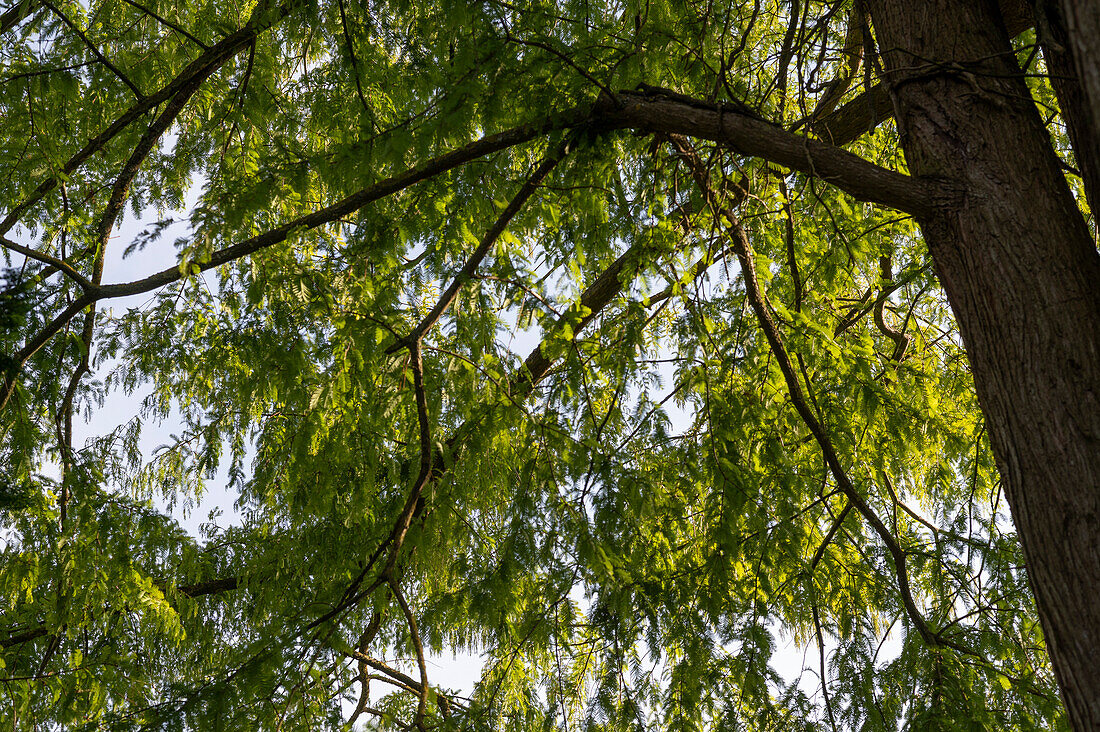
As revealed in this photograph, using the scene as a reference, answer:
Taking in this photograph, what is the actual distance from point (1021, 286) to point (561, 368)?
1633 mm

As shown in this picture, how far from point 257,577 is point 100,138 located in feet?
6.98

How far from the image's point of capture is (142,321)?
430 cm

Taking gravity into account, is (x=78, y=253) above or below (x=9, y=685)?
above

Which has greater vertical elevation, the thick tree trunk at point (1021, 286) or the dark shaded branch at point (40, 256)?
the dark shaded branch at point (40, 256)

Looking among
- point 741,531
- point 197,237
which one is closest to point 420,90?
point 197,237

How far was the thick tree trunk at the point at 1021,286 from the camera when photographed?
182 cm

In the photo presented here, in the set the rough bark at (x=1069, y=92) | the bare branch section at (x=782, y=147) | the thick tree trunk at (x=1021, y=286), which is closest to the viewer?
the thick tree trunk at (x=1021, y=286)

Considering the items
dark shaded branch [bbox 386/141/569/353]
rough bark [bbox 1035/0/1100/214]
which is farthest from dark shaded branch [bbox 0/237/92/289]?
rough bark [bbox 1035/0/1100/214]

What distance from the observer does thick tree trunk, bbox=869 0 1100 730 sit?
1.82m

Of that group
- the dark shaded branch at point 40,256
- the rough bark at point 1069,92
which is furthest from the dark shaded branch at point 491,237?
the rough bark at point 1069,92

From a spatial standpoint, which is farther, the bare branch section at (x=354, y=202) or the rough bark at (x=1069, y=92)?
the bare branch section at (x=354, y=202)

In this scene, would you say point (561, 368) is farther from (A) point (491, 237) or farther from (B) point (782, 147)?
(B) point (782, 147)

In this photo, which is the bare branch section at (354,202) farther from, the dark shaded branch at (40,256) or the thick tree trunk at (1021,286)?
the thick tree trunk at (1021,286)

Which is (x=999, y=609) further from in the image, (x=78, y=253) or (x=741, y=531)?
(x=78, y=253)
